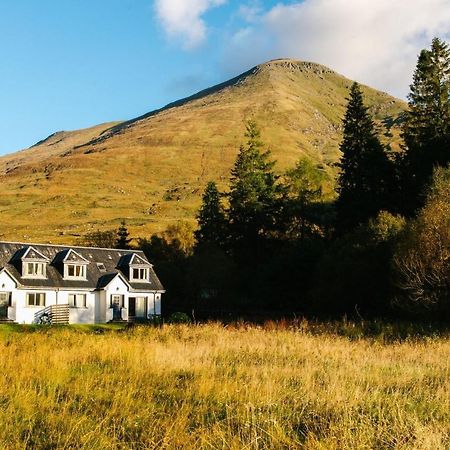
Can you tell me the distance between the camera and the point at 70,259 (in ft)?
161

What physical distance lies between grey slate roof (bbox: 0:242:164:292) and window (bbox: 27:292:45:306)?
88 centimetres

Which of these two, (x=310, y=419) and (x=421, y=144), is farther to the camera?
(x=421, y=144)

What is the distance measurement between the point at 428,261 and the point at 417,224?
252cm

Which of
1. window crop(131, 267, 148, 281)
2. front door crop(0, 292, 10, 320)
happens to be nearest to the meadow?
front door crop(0, 292, 10, 320)

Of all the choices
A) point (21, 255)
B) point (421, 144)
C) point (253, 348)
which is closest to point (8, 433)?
point (253, 348)

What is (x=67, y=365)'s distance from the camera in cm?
1002

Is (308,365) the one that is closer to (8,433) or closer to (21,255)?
(8,433)

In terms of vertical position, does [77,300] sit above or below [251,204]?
below

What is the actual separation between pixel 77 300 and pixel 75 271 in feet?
9.00

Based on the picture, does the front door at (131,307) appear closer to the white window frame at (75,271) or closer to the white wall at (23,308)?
the white window frame at (75,271)

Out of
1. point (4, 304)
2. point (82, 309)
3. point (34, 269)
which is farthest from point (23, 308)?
point (82, 309)

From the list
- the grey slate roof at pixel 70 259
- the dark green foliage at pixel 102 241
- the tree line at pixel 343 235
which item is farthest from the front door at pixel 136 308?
the dark green foliage at pixel 102 241

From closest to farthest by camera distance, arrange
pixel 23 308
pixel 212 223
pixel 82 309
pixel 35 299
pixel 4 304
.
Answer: pixel 4 304 < pixel 23 308 < pixel 35 299 < pixel 82 309 < pixel 212 223

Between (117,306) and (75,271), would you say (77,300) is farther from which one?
→ (117,306)
